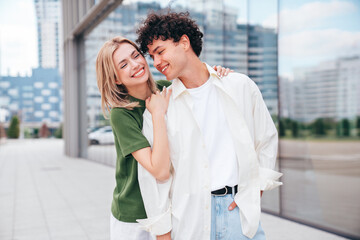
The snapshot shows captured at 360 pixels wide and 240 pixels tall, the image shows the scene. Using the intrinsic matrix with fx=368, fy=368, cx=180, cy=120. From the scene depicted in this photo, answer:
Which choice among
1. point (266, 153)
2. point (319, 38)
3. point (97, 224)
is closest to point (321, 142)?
point (319, 38)

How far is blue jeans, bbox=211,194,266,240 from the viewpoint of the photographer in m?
1.62

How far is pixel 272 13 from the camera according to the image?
5375 millimetres

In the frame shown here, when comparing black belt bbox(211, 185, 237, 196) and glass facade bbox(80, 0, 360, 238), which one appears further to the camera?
glass facade bbox(80, 0, 360, 238)

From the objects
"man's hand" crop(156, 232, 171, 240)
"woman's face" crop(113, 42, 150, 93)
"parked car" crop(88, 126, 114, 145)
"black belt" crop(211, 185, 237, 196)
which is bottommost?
"parked car" crop(88, 126, 114, 145)

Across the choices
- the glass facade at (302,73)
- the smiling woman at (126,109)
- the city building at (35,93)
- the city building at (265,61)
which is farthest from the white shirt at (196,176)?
the city building at (35,93)

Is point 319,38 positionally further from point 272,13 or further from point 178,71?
point 178,71

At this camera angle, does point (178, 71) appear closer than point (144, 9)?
Yes

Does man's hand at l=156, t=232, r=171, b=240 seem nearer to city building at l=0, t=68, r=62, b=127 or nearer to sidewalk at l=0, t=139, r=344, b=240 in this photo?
sidewalk at l=0, t=139, r=344, b=240

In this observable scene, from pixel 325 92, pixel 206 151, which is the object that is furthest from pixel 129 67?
pixel 325 92

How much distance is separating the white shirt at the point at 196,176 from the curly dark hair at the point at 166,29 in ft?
0.77

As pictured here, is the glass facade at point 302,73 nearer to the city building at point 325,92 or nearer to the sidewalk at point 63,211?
the city building at point 325,92

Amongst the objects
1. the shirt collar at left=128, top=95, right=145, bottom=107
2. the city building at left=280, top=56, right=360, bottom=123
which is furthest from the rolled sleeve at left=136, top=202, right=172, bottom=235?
the city building at left=280, top=56, right=360, bottom=123

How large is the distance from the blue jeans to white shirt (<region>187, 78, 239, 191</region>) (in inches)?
2.4

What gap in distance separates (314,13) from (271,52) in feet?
7.36
